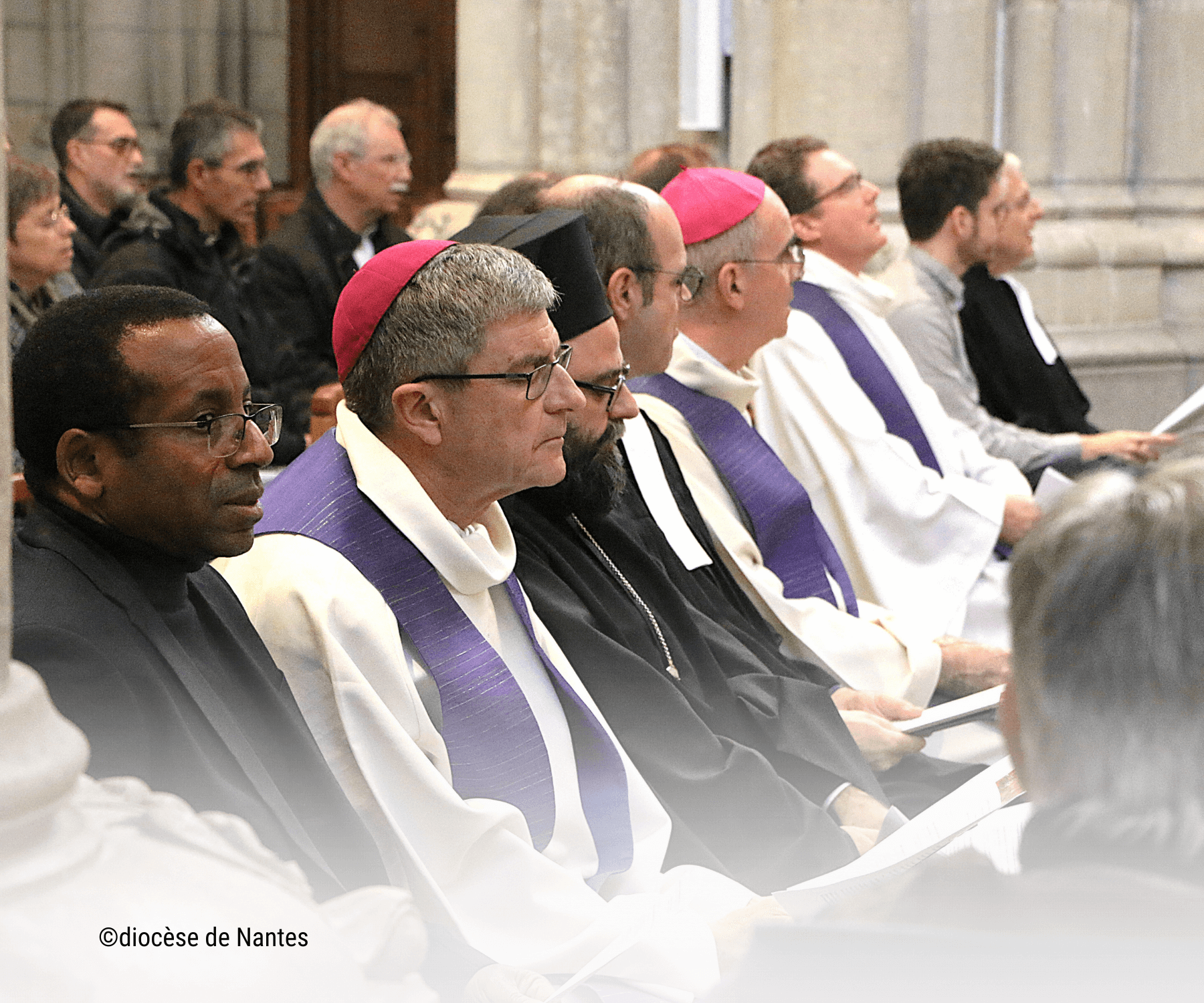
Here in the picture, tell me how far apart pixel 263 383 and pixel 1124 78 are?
15.4 ft

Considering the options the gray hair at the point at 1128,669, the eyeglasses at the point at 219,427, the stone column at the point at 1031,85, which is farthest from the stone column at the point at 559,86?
the gray hair at the point at 1128,669

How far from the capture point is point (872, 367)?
5.04 meters

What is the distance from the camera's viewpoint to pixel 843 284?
5.13 meters

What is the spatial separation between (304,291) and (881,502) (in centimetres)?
254

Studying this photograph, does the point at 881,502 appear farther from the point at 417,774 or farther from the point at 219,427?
the point at 219,427

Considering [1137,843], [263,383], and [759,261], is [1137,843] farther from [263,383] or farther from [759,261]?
[263,383]

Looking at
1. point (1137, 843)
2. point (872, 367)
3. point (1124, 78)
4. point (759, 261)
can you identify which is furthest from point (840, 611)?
point (1124, 78)

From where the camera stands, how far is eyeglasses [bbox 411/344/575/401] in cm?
252

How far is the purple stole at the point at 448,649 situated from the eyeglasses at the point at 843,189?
3026 millimetres

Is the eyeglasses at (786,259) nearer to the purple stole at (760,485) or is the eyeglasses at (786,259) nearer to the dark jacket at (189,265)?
the purple stole at (760,485)

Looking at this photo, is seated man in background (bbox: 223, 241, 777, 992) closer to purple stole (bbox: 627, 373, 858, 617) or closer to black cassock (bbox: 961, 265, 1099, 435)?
purple stole (bbox: 627, 373, 858, 617)

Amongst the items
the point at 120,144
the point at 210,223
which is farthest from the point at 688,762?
the point at 120,144

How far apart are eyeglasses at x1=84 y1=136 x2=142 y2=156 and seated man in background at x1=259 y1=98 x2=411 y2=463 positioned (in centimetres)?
72

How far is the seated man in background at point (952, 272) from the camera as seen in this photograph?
18.9ft
